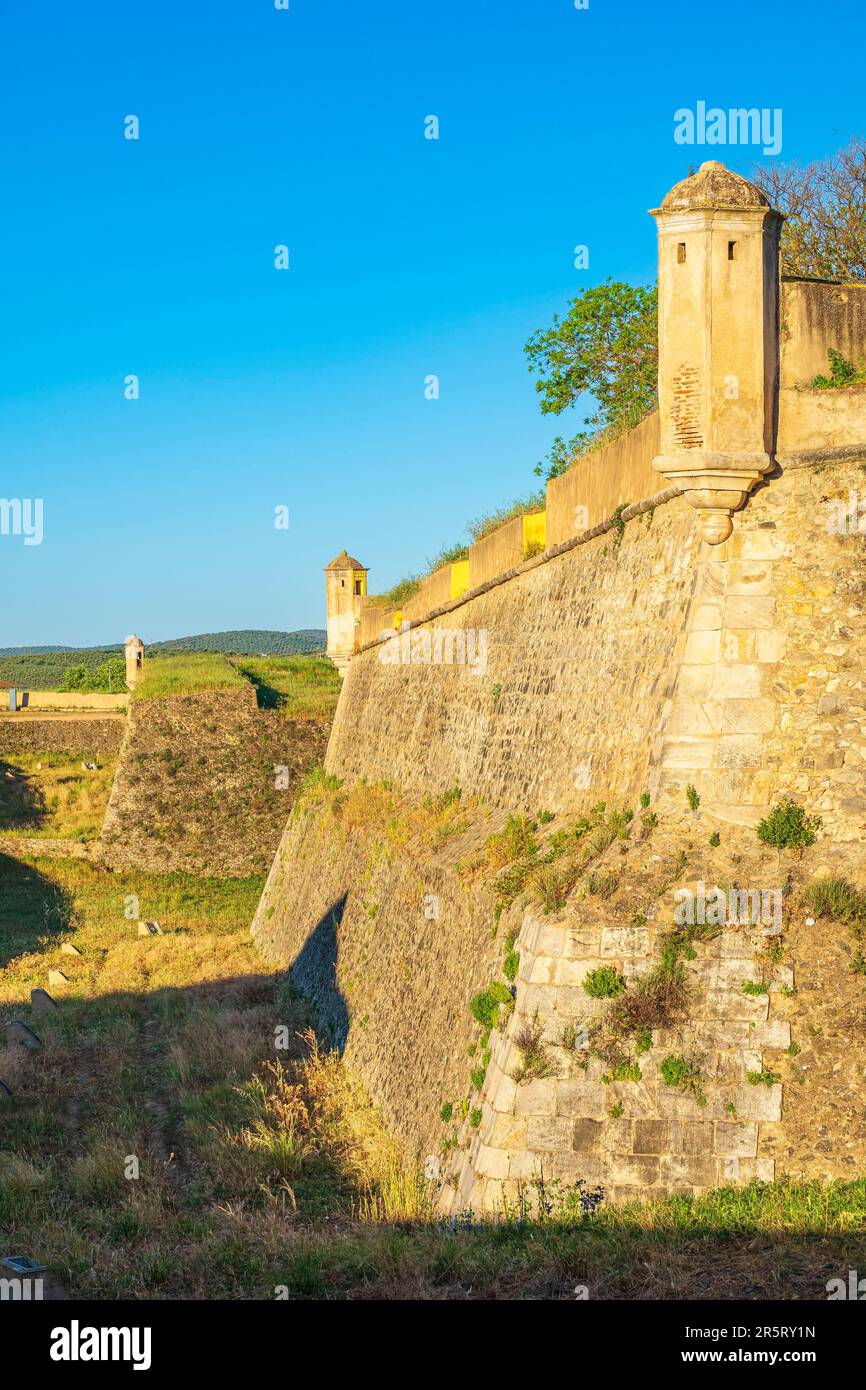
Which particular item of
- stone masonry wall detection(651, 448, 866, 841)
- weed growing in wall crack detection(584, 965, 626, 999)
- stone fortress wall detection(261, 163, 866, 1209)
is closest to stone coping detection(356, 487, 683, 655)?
stone fortress wall detection(261, 163, 866, 1209)

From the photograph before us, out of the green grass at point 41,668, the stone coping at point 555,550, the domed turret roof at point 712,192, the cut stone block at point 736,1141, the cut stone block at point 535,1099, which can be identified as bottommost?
the cut stone block at point 736,1141

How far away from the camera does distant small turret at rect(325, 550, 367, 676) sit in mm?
27062

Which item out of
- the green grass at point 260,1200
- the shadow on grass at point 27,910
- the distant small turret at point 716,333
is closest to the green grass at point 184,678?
the shadow on grass at point 27,910

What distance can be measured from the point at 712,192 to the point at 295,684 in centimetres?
3262

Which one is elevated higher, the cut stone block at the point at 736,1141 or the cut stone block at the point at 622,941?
the cut stone block at the point at 622,941

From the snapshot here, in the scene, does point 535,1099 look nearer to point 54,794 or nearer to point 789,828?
point 789,828

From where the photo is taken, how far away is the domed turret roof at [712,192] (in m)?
8.55

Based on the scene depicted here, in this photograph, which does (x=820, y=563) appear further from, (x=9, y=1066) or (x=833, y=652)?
(x=9, y=1066)

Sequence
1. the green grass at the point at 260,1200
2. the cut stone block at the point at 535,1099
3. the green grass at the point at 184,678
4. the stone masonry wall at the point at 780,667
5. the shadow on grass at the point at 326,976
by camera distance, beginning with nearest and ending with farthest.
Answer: the green grass at the point at 260,1200 → the cut stone block at the point at 535,1099 → the stone masonry wall at the point at 780,667 → the shadow on grass at the point at 326,976 → the green grass at the point at 184,678

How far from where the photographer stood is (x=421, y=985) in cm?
1195

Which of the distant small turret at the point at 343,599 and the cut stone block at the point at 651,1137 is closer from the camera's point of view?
the cut stone block at the point at 651,1137

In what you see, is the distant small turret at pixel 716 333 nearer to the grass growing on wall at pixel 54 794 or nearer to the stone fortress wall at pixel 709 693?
the stone fortress wall at pixel 709 693

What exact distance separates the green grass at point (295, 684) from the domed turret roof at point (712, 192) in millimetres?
28593
